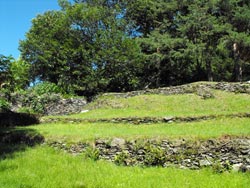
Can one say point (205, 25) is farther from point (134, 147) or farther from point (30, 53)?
point (134, 147)

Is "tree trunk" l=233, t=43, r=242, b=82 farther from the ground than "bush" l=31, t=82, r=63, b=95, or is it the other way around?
"tree trunk" l=233, t=43, r=242, b=82

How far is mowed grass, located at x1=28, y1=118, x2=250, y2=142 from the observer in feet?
44.7

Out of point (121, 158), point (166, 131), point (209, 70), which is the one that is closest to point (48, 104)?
point (166, 131)

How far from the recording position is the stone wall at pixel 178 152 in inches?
464

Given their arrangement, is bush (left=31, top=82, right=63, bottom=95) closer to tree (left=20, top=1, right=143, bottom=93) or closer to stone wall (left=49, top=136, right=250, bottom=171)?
tree (left=20, top=1, right=143, bottom=93)

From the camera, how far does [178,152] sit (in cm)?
1249

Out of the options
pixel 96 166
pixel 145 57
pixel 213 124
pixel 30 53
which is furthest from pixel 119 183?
pixel 30 53

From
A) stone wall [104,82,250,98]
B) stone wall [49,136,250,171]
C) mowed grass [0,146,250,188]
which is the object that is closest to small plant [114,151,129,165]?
stone wall [49,136,250,171]

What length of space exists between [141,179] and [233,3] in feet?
93.0

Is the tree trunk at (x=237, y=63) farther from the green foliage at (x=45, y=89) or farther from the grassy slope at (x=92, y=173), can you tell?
the grassy slope at (x=92, y=173)

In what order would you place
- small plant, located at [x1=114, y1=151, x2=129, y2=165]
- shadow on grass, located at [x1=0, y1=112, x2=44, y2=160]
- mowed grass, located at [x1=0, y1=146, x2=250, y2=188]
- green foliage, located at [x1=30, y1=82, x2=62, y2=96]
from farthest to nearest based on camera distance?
green foliage, located at [x1=30, y1=82, x2=62, y2=96]
shadow on grass, located at [x1=0, y1=112, x2=44, y2=160]
small plant, located at [x1=114, y1=151, x2=129, y2=165]
mowed grass, located at [x1=0, y1=146, x2=250, y2=188]

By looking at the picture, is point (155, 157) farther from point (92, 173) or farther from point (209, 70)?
point (209, 70)

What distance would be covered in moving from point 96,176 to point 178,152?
124 inches

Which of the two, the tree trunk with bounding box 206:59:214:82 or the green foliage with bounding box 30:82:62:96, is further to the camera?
the tree trunk with bounding box 206:59:214:82
